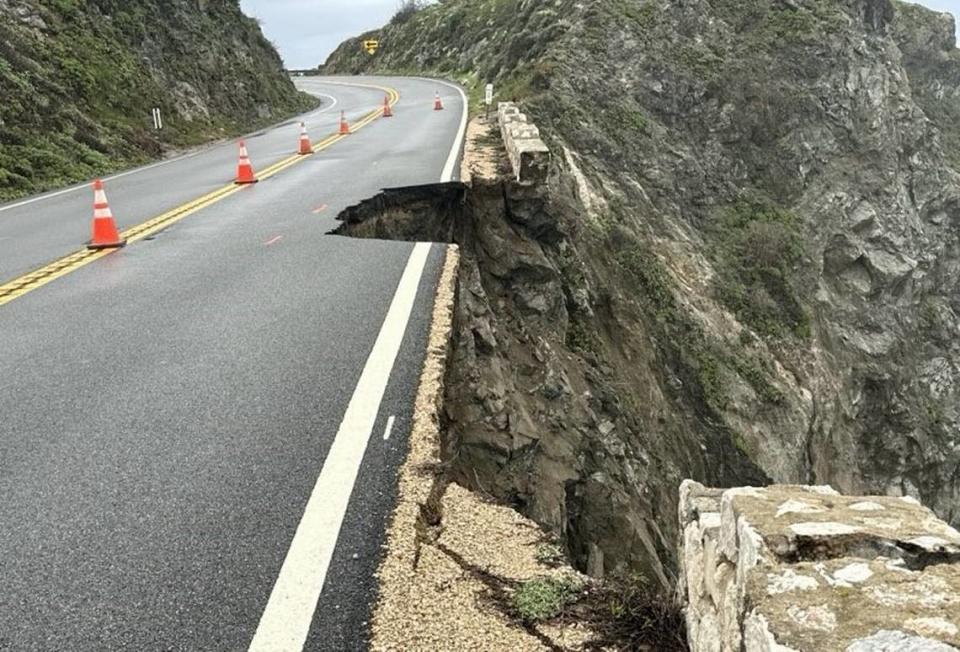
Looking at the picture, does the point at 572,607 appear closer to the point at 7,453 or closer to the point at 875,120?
the point at 7,453

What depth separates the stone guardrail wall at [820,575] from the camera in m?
2.03

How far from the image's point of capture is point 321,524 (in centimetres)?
345

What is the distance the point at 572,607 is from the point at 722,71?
29.3m

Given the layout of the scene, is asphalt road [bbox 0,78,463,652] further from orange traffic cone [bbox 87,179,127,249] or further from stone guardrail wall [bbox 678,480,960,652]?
stone guardrail wall [bbox 678,480,960,652]

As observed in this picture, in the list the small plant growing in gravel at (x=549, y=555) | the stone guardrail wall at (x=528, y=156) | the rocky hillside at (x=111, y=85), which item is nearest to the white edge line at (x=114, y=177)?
the rocky hillside at (x=111, y=85)

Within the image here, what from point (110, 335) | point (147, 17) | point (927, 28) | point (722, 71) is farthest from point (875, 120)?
point (927, 28)

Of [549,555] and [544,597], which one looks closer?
[544,597]

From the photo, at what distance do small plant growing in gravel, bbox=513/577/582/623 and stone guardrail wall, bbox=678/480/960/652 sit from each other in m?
0.45

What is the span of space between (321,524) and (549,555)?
995 millimetres

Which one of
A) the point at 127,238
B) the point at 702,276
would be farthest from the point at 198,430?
the point at 702,276

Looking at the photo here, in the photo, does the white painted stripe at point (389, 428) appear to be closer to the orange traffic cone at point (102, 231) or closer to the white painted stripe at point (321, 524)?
the white painted stripe at point (321, 524)

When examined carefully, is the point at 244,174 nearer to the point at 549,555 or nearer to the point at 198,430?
the point at 198,430

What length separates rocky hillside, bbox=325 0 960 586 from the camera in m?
8.58

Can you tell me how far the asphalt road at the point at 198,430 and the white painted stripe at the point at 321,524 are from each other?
0.02 metres
